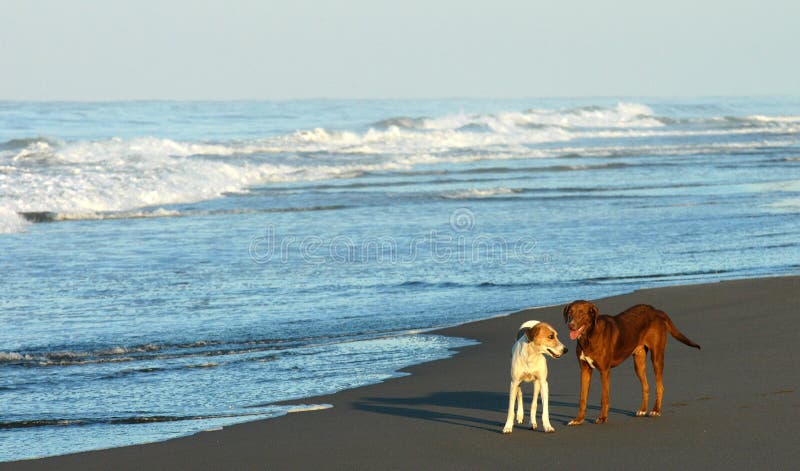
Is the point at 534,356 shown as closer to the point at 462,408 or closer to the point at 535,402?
the point at 535,402

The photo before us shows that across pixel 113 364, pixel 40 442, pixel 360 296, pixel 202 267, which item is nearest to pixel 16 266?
pixel 202 267

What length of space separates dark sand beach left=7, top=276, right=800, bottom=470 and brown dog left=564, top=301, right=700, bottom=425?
19 cm

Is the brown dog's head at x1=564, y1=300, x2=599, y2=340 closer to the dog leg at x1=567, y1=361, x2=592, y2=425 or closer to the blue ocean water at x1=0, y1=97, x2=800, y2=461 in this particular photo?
the dog leg at x1=567, y1=361, x2=592, y2=425

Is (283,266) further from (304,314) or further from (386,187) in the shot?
(386,187)

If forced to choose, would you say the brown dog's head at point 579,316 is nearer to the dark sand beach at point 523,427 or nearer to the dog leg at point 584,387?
the dog leg at point 584,387

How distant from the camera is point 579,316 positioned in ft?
19.4

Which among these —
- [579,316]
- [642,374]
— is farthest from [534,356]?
[642,374]

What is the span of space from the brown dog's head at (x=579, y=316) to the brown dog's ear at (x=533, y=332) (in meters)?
0.16

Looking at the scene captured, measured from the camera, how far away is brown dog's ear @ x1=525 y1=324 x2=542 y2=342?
5884 mm

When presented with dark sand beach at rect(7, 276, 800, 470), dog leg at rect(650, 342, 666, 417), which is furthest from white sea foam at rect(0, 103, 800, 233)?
dog leg at rect(650, 342, 666, 417)

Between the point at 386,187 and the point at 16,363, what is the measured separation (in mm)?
17698

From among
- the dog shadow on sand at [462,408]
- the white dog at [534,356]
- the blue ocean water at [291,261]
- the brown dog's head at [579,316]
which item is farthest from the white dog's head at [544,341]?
the blue ocean water at [291,261]

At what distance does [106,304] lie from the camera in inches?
445

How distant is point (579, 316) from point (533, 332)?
0.88 ft
